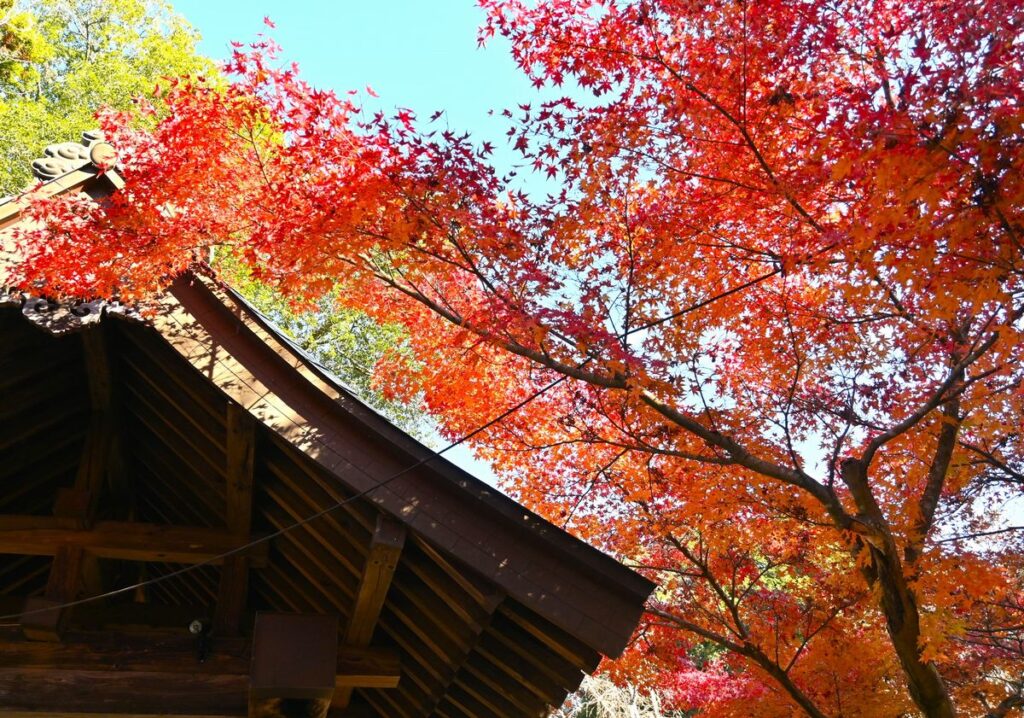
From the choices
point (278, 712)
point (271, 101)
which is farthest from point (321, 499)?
point (271, 101)

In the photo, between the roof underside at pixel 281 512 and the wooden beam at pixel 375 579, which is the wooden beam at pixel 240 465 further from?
the wooden beam at pixel 375 579

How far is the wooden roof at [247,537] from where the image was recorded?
14.0ft

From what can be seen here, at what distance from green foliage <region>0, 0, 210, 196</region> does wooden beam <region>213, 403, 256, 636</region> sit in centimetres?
1577

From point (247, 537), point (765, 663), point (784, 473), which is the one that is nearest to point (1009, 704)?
point (765, 663)

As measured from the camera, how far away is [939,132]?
3543mm

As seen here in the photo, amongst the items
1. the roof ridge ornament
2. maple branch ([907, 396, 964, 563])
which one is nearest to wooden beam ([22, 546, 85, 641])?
the roof ridge ornament

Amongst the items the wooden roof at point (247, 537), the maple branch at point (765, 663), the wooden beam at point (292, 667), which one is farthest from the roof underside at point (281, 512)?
the maple branch at point (765, 663)

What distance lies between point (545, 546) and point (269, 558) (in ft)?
9.62

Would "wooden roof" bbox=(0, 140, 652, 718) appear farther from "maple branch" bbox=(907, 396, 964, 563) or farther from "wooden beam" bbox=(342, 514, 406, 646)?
"maple branch" bbox=(907, 396, 964, 563)

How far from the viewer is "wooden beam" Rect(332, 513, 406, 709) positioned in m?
4.34

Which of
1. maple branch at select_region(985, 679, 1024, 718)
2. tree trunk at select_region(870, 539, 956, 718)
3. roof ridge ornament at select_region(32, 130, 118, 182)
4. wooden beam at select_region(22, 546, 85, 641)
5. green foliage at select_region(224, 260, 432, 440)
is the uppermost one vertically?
green foliage at select_region(224, 260, 432, 440)

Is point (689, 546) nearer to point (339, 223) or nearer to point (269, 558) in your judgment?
point (269, 558)

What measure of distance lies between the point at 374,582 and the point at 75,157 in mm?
3656

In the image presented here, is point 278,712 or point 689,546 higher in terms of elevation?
point 689,546
